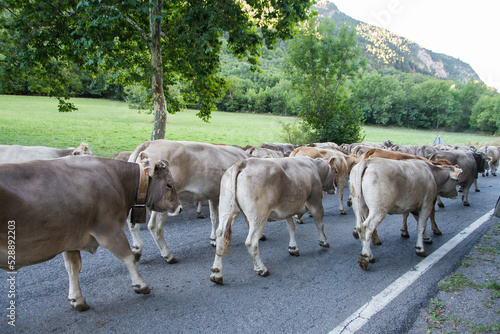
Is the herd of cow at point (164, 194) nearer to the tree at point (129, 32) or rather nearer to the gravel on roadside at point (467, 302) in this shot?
the gravel on roadside at point (467, 302)

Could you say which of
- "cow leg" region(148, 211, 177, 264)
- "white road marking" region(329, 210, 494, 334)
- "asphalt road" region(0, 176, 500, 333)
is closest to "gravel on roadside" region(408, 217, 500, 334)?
"asphalt road" region(0, 176, 500, 333)

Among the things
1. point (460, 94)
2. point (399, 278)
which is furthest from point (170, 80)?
point (460, 94)

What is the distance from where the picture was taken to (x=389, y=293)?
3.94 metres

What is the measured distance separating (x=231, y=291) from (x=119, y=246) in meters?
1.55

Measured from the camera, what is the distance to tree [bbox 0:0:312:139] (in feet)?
28.7

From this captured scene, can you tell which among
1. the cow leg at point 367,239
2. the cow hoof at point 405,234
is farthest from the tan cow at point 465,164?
the cow leg at point 367,239

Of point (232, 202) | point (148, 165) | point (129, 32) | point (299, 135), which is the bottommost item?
point (299, 135)

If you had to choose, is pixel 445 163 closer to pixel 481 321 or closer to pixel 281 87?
pixel 481 321

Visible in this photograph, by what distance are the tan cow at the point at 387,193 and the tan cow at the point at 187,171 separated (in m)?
2.51

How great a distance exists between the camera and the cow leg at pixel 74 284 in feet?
11.1

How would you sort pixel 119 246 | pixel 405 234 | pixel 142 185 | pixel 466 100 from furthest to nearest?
pixel 466 100, pixel 405 234, pixel 142 185, pixel 119 246

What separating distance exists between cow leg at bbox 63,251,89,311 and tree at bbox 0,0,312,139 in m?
6.59

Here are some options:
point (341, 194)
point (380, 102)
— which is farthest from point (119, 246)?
point (380, 102)

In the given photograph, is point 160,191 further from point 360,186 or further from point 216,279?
point 360,186
